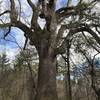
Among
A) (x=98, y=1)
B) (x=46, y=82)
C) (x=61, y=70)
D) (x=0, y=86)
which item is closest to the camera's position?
(x=46, y=82)

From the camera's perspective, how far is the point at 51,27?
22.6m

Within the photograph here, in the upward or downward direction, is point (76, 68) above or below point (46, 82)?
above

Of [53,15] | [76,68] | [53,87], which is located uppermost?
[53,15]

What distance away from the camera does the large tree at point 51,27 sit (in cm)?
2197

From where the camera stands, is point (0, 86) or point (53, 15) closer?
point (53, 15)

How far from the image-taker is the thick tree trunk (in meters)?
21.4

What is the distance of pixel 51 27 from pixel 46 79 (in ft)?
10.4

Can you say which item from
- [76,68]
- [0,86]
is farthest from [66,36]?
[0,86]

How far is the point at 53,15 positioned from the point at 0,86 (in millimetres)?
25840

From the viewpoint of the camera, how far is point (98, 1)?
23.1 metres

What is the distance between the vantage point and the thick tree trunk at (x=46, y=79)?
21422 mm

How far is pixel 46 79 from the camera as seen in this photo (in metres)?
21.7

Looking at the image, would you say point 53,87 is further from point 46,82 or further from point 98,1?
point 98,1

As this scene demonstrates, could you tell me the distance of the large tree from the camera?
22.0 meters
